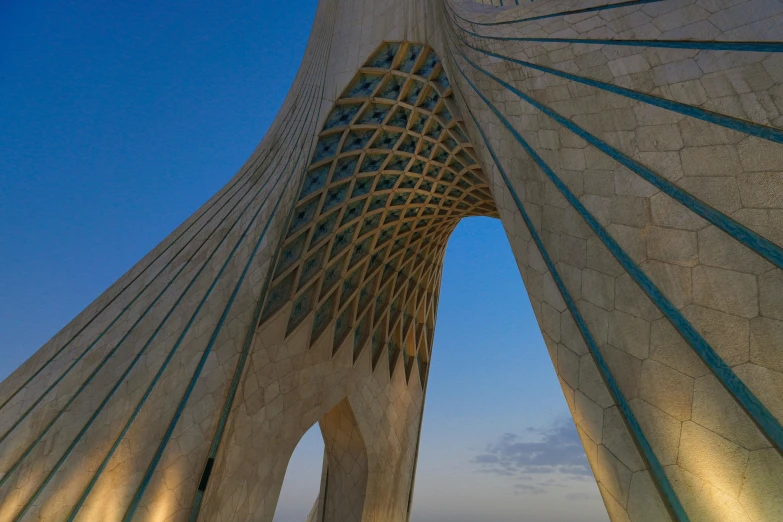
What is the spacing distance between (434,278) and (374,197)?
4396 mm

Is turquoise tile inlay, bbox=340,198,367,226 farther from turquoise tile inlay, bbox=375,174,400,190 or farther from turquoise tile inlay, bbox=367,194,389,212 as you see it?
turquoise tile inlay, bbox=375,174,400,190


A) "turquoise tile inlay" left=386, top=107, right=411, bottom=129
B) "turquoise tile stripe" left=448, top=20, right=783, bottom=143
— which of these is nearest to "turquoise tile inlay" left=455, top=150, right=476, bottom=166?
"turquoise tile inlay" left=386, top=107, right=411, bottom=129

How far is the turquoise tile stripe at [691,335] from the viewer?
88.4 inches

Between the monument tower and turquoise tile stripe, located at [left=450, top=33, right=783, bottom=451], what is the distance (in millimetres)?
12

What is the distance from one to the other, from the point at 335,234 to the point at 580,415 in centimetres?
742

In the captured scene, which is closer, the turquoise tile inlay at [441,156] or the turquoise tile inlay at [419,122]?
the turquoise tile inlay at [419,122]

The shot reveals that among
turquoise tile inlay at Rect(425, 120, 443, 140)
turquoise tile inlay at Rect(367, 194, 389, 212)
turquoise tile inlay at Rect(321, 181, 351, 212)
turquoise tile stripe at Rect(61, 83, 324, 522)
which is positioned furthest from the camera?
turquoise tile inlay at Rect(367, 194, 389, 212)

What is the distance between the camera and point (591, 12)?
4.13m

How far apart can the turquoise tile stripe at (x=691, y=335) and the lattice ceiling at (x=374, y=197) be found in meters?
5.01

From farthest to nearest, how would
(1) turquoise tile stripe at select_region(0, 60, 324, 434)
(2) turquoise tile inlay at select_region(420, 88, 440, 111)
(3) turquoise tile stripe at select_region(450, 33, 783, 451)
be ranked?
(2) turquoise tile inlay at select_region(420, 88, 440, 111), (1) turquoise tile stripe at select_region(0, 60, 324, 434), (3) turquoise tile stripe at select_region(450, 33, 783, 451)

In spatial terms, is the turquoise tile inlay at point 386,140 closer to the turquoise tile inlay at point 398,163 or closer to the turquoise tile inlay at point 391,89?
the turquoise tile inlay at point 398,163

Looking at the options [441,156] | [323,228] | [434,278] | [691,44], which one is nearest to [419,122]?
[441,156]

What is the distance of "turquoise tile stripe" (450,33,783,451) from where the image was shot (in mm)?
2246

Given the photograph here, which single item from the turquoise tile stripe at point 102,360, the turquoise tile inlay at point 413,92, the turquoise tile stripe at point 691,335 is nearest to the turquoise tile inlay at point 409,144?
the turquoise tile inlay at point 413,92
